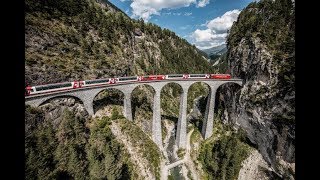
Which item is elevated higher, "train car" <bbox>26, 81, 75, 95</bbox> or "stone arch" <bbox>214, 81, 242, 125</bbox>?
"train car" <bbox>26, 81, 75, 95</bbox>

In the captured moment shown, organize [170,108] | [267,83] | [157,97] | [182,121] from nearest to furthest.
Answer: [267,83]
[157,97]
[182,121]
[170,108]

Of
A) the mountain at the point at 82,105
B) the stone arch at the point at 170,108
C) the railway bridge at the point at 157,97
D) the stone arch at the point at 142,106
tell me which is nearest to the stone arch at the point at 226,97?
the railway bridge at the point at 157,97

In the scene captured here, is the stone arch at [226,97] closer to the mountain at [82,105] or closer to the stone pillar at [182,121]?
the stone pillar at [182,121]

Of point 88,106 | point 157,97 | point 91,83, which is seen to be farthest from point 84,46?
point 157,97

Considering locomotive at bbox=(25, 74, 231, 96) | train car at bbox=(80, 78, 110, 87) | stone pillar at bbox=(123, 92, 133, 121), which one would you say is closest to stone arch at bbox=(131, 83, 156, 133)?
locomotive at bbox=(25, 74, 231, 96)

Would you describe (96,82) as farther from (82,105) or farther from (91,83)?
(82,105)

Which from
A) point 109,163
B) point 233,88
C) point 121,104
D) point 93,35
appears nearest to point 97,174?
point 109,163

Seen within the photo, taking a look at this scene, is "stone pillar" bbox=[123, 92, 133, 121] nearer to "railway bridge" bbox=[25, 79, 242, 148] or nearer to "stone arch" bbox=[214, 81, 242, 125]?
"railway bridge" bbox=[25, 79, 242, 148]
